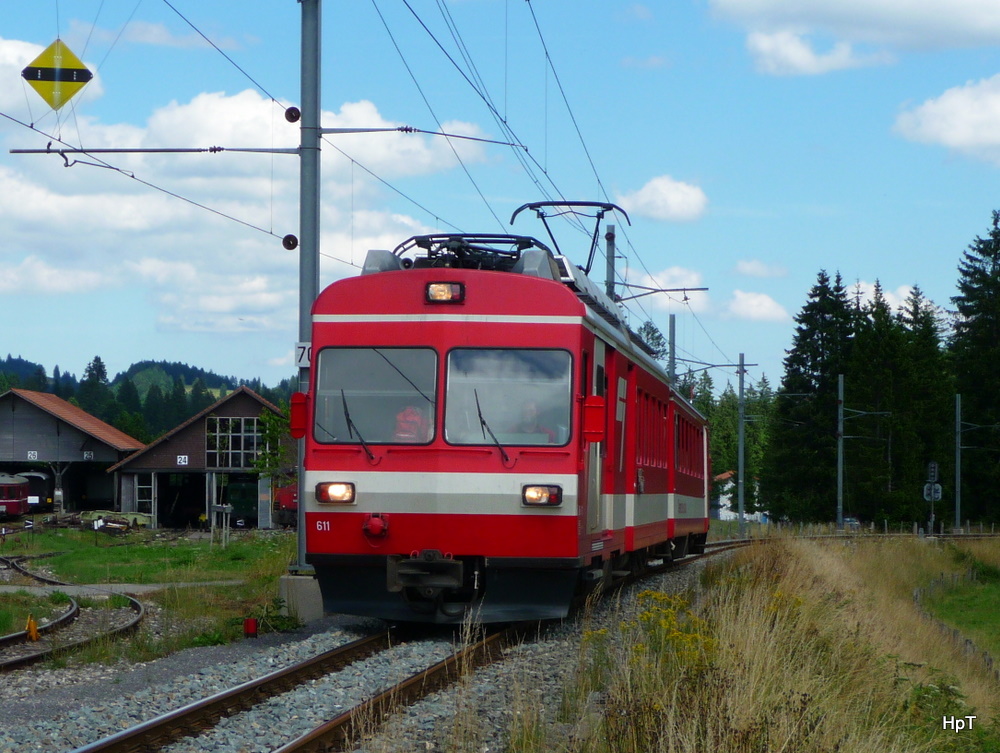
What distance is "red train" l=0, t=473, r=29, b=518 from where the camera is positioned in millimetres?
57562

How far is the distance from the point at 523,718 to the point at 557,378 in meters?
4.43

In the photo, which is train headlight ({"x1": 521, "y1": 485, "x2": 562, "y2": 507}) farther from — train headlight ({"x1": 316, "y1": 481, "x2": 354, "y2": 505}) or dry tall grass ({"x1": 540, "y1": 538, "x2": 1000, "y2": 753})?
train headlight ({"x1": 316, "y1": 481, "x2": 354, "y2": 505})

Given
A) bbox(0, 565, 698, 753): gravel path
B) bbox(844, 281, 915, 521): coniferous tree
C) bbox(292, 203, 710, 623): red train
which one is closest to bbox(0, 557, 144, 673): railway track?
bbox(0, 565, 698, 753): gravel path

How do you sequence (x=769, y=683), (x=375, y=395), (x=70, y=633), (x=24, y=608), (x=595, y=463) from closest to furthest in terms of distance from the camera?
(x=769, y=683)
(x=375, y=395)
(x=595, y=463)
(x=70, y=633)
(x=24, y=608)

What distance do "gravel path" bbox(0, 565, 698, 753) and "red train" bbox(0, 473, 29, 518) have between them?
49226 mm

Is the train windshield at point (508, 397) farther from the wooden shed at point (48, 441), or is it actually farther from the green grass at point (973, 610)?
the wooden shed at point (48, 441)

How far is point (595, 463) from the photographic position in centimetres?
1143

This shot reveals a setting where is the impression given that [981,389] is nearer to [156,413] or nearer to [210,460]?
[210,460]

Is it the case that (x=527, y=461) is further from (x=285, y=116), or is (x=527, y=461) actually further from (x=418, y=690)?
(x=285, y=116)

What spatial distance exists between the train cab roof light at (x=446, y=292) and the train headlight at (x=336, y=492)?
1707 mm

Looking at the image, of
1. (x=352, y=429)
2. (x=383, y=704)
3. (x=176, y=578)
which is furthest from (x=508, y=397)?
(x=176, y=578)

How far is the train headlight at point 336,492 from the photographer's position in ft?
35.3

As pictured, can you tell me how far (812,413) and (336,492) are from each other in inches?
2295

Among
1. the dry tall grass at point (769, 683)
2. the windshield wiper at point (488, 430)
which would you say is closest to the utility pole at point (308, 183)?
the windshield wiper at point (488, 430)
